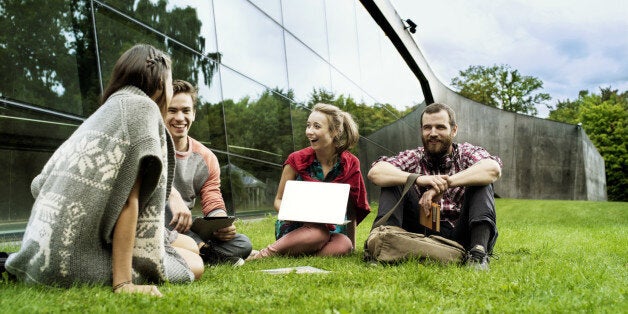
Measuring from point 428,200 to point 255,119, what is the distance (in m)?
7.27

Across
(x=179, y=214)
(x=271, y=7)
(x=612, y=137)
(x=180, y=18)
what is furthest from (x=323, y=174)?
(x=612, y=137)

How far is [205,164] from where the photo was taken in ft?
14.7

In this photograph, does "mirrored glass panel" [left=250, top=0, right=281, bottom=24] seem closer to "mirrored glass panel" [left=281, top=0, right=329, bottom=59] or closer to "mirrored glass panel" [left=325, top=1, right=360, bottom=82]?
"mirrored glass panel" [left=281, top=0, right=329, bottom=59]

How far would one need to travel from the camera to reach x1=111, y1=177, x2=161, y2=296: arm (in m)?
2.55

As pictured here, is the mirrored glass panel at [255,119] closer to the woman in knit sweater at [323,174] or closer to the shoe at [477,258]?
the woman in knit sweater at [323,174]

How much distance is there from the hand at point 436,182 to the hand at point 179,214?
1740 millimetres

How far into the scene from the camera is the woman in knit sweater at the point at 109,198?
2.54 m

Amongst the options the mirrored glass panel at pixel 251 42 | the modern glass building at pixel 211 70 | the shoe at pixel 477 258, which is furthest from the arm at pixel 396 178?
the mirrored glass panel at pixel 251 42

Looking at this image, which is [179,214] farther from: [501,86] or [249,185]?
[501,86]

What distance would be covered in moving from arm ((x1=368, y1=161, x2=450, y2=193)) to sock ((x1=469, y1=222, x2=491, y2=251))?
0.36 meters

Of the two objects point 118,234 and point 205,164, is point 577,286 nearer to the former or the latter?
point 118,234

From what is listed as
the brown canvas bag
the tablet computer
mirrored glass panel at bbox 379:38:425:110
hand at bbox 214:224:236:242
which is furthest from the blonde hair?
mirrored glass panel at bbox 379:38:425:110

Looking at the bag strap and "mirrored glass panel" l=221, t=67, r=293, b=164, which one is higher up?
"mirrored glass panel" l=221, t=67, r=293, b=164

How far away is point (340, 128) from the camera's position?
529cm
